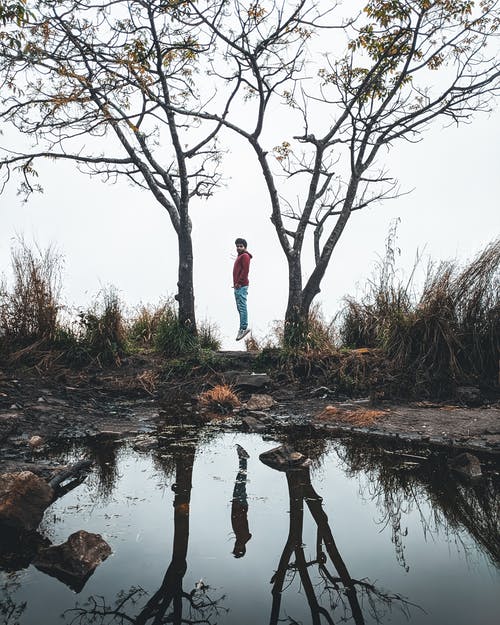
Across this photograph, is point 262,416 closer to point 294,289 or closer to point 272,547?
point 272,547

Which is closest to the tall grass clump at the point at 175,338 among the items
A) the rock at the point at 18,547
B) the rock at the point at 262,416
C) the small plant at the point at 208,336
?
the small plant at the point at 208,336

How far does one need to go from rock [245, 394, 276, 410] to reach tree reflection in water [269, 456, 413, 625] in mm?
3609

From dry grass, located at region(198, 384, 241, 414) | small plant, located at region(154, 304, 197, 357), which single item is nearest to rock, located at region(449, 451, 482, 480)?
dry grass, located at region(198, 384, 241, 414)

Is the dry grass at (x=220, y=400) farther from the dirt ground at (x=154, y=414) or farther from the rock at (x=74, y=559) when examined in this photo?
the rock at (x=74, y=559)

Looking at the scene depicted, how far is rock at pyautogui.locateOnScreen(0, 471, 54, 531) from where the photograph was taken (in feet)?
8.21

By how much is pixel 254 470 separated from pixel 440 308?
14.7 ft

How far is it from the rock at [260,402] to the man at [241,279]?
11.1 feet

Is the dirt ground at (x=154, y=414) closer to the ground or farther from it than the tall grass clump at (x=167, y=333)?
closer to the ground

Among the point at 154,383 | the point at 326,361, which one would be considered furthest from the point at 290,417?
the point at 154,383

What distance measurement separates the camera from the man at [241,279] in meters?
9.84

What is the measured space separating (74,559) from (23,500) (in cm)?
61

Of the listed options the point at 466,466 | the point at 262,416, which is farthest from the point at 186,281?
the point at 466,466

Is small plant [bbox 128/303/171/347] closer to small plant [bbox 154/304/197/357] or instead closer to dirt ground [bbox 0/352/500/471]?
small plant [bbox 154/304/197/357]

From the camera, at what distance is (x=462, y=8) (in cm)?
890
